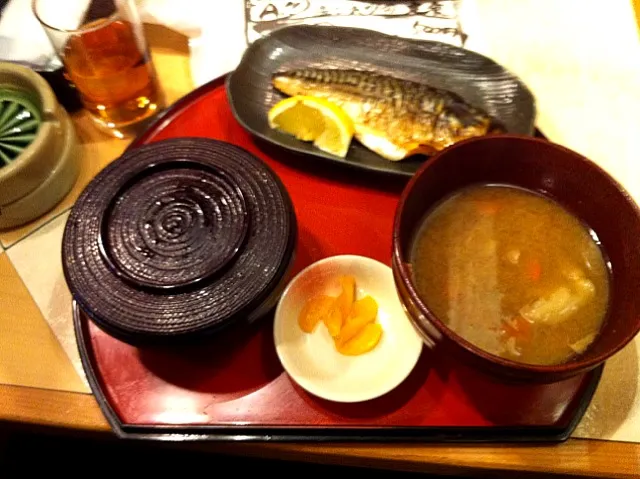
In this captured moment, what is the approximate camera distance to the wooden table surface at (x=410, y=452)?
0.81m

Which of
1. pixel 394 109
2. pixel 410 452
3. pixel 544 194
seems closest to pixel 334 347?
pixel 410 452

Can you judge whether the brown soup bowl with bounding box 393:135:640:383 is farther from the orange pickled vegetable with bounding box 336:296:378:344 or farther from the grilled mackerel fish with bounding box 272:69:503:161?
the grilled mackerel fish with bounding box 272:69:503:161

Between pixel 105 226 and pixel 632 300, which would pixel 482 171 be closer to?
pixel 632 300

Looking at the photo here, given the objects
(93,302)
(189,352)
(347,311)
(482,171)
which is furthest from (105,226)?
(482,171)

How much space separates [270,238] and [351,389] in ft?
0.79

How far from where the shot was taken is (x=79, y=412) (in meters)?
0.87

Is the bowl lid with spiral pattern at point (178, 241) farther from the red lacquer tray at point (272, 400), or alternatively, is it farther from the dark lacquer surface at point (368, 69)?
the dark lacquer surface at point (368, 69)

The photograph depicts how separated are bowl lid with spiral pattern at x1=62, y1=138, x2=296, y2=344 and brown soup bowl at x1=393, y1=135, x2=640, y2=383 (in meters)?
0.19

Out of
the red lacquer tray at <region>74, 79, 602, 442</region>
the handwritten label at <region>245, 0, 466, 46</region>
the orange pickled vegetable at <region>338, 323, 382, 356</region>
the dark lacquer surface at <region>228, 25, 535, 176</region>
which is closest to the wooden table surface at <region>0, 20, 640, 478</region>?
the red lacquer tray at <region>74, 79, 602, 442</region>

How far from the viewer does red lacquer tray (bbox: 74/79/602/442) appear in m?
0.82

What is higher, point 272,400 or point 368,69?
point 368,69

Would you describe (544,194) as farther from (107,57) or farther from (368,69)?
(107,57)

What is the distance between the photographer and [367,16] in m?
1.31

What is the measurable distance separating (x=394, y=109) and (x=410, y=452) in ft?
2.06
